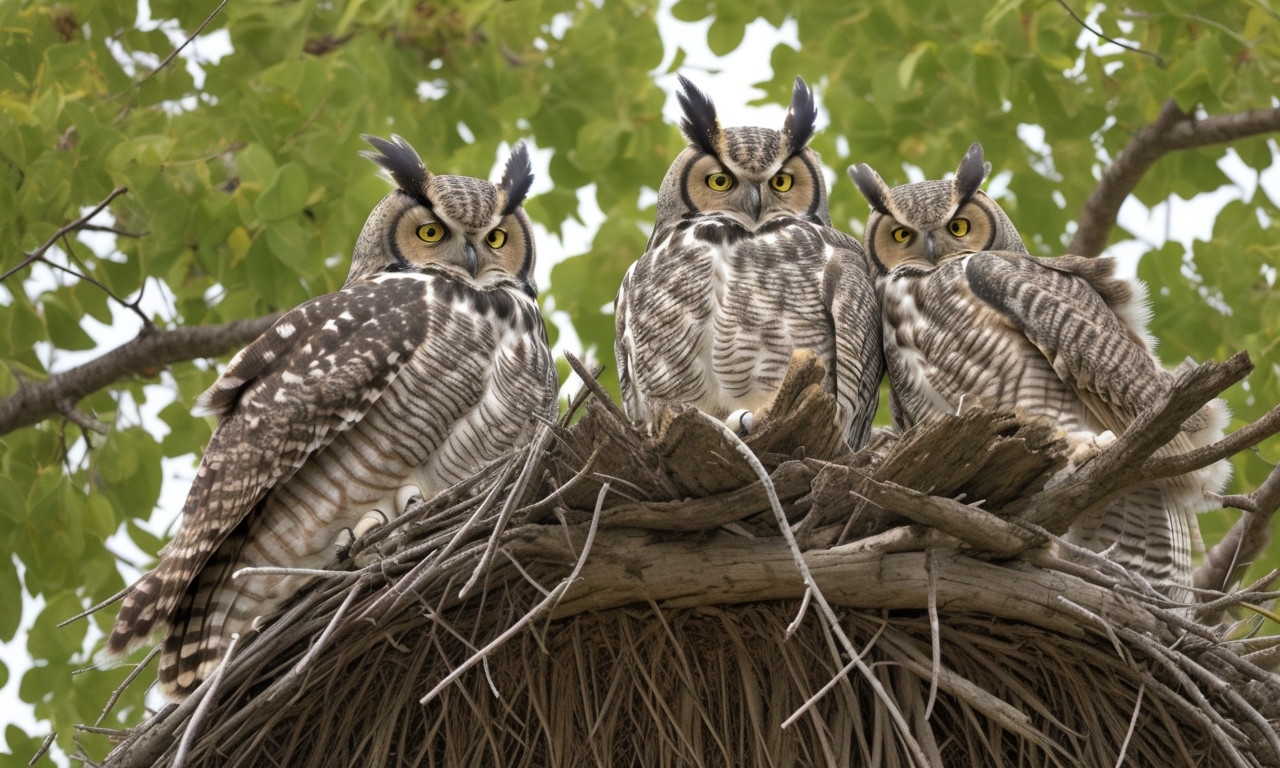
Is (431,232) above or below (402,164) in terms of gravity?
below

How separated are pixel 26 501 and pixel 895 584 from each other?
2.57 m

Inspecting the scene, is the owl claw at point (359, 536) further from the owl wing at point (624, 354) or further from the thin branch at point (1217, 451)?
the thin branch at point (1217, 451)

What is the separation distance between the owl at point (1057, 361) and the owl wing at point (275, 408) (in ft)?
3.43

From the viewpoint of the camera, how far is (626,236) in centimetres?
485

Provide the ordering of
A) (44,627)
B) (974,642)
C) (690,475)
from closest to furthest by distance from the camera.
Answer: (690,475) → (974,642) → (44,627)

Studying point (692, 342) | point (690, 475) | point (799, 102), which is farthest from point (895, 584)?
point (799, 102)

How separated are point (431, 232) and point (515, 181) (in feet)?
0.78

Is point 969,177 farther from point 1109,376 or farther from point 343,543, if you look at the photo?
point 343,543

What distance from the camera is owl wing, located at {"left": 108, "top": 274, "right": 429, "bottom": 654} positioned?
8.34ft

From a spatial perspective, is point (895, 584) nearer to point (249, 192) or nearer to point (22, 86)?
point (249, 192)

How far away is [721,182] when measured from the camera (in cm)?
301

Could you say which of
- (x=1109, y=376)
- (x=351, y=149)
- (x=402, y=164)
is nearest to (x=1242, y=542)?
(x=1109, y=376)

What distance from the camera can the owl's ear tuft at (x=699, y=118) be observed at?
301 cm

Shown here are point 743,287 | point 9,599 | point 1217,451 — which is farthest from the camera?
point 9,599
